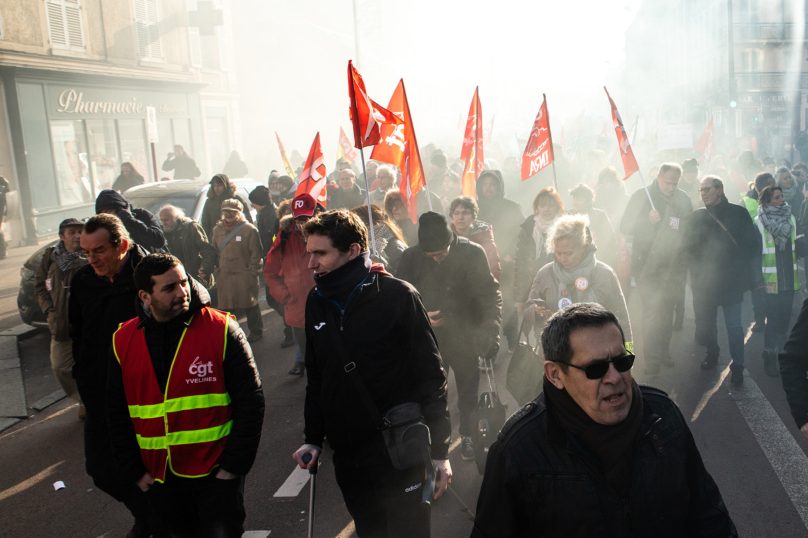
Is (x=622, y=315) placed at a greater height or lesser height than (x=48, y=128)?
lesser

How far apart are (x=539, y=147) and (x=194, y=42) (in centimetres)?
2301

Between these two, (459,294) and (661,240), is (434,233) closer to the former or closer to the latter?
(459,294)

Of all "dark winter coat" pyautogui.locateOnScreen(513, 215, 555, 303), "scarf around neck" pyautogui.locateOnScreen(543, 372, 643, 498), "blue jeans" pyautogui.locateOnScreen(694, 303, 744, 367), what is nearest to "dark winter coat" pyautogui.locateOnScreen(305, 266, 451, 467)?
"scarf around neck" pyautogui.locateOnScreen(543, 372, 643, 498)

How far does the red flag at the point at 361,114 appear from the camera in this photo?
5.11 metres

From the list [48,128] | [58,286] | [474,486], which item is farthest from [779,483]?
[48,128]

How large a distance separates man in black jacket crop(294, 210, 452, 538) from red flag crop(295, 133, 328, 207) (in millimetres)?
3719

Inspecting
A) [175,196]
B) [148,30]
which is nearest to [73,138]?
[148,30]

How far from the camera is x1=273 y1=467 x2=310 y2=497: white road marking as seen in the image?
4.57 metres

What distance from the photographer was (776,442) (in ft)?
16.6

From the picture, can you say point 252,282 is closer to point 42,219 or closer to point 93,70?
point 42,219

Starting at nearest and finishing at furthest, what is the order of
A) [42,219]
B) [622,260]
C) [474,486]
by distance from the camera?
[474,486], [622,260], [42,219]

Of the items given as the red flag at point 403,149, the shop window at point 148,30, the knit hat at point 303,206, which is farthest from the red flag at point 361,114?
the shop window at point 148,30

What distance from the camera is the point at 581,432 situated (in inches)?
78.5

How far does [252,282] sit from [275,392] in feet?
5.86
